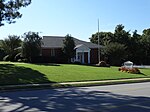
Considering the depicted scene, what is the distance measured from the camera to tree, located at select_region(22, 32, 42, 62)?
50.1m

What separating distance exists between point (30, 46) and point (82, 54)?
14.7 m

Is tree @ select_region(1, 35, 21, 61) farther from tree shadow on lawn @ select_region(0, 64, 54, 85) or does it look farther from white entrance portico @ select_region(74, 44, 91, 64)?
tree shadow on lawn @ select_region(0, 64, 54, 85)

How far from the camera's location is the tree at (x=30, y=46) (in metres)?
50.1

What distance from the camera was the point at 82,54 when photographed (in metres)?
62.4

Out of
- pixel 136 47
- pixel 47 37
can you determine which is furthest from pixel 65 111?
pixel 136 47

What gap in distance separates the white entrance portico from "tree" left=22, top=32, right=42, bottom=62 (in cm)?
1089

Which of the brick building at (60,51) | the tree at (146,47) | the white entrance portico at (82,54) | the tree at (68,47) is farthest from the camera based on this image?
the tree at (146,47)

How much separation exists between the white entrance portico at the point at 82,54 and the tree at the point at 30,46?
1089 centimetres

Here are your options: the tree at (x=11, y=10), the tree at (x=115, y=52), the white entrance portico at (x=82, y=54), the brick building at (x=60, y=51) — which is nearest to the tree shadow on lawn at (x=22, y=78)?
the tree at (x=11, y=10)

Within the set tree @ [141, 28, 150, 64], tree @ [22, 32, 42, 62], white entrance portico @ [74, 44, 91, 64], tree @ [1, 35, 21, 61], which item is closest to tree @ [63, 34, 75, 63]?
white entrance portico @ [74, 44, 91, 64]

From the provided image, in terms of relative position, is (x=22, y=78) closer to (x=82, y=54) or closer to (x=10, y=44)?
(x=82, y=54)

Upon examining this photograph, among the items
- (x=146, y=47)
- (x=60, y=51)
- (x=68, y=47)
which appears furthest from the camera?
(x=146, y=47)

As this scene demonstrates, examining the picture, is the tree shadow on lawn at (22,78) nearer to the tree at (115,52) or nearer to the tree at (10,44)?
the tree at (115,52)

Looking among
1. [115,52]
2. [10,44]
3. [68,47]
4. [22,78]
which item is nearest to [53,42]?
[68,47]
